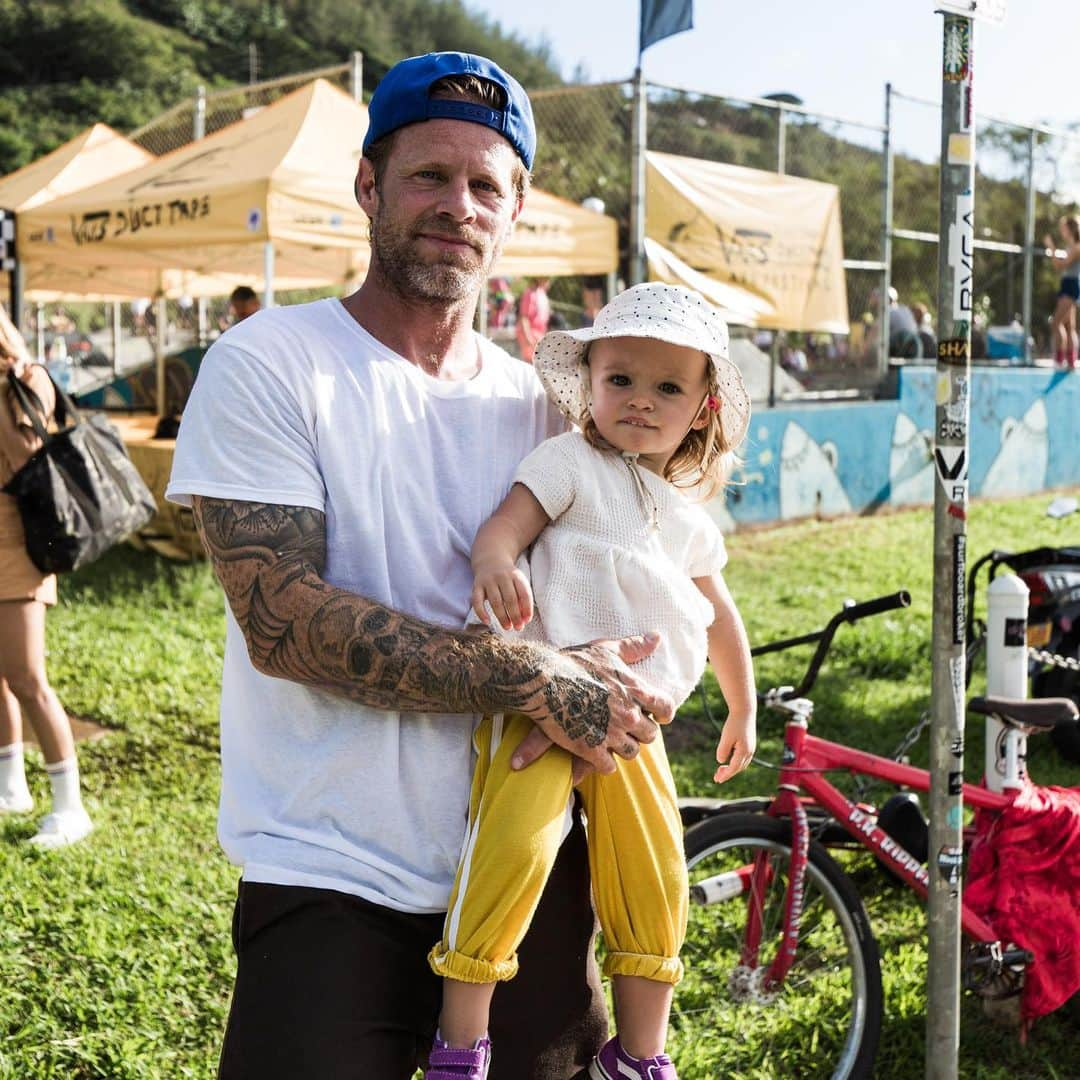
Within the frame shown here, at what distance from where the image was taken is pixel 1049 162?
16.1m

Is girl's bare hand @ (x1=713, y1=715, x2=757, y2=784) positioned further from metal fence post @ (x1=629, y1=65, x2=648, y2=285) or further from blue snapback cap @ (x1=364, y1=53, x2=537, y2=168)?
metal fence post @ (x1=629, y1=65, x2=648, y2=285)

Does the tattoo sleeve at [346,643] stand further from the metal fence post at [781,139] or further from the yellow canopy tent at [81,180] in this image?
the yellow canopy tent at [81,180]

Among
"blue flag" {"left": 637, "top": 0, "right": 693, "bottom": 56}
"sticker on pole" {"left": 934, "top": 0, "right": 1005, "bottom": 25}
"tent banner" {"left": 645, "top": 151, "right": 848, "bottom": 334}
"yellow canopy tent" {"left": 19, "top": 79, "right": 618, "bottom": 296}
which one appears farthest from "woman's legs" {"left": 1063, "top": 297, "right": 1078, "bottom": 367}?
"sticker on pole" {"left": 934, "top": 0, "right": 1005, "bottom": 25}

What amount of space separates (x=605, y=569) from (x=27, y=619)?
3.22 meters

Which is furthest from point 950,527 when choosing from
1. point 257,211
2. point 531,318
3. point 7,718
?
point 531,318

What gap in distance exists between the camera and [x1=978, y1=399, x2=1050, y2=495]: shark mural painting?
1466 cm

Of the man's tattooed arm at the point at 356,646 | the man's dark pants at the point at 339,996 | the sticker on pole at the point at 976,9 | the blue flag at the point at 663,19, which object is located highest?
the blue flag at the point at 663,19

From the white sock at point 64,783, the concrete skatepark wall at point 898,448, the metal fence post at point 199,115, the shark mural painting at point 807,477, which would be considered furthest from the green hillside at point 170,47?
the white sock at point 64,783

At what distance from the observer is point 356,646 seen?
176cm

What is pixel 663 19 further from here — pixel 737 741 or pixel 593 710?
pixel 593 710

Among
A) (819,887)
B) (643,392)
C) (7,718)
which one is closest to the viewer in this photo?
(643,392)

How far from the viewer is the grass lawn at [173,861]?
3459 mm

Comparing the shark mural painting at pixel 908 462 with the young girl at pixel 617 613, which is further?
the shark mural painting at pixel 908 462

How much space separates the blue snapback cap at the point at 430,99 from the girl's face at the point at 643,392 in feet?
1.35
